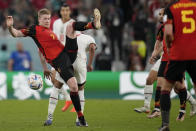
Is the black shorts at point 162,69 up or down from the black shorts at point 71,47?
down

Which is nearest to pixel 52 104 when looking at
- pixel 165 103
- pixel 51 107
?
pixel 51 107

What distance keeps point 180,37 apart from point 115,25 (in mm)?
13192

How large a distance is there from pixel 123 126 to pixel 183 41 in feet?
8.56

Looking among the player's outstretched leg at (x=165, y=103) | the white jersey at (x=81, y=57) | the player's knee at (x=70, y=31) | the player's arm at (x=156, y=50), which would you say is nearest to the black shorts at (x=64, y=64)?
the player's knee at (x=70, y=31)

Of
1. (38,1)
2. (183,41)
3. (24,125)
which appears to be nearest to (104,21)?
(38,1)

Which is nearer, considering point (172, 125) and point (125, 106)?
point (172, 125)

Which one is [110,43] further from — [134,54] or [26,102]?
[26,102]

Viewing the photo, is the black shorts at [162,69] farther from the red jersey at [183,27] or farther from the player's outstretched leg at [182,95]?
the red jersey at [183,27]

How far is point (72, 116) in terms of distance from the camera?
556 inches

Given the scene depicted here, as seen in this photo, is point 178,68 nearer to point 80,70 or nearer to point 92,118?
point 80,70

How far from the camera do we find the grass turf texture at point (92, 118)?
1148cm

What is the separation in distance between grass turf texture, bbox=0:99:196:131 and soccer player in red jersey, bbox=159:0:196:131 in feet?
4.96

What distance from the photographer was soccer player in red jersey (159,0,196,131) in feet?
31.9

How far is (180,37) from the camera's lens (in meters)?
9.87
